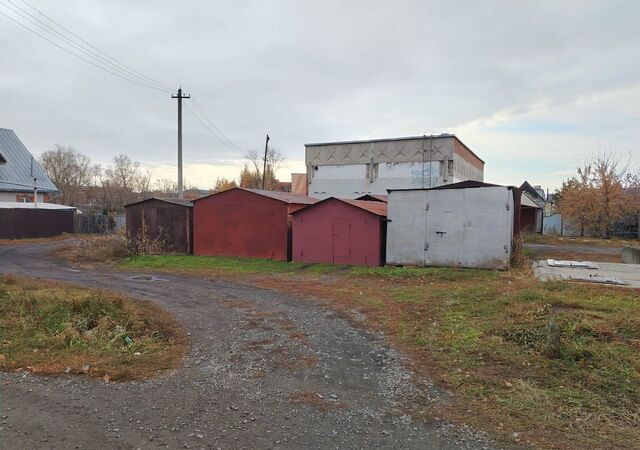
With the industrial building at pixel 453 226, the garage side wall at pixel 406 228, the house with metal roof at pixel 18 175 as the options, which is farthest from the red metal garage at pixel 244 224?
the house with metal roof at pixel 18 175

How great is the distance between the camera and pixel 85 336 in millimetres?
6531

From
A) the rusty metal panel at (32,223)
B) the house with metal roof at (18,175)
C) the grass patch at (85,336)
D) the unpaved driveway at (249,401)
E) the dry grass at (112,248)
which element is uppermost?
the house with metal roof at (18,175)

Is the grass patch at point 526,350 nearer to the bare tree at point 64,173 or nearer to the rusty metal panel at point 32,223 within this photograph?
the rusty metal panel at point 32,223

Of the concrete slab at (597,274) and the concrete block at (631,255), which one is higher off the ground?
the concrete block at (631,255)

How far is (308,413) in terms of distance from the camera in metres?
4.18

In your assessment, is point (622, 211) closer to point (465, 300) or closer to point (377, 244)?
point (377, 244)

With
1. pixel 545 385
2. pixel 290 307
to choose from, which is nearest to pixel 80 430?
pixel 545 385

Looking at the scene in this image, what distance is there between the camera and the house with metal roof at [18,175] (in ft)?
108

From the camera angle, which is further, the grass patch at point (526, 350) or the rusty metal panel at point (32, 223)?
the rusty metal panel at point (32, 223)

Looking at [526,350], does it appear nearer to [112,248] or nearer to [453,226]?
[453,226]

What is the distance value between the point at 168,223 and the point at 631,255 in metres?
18.4

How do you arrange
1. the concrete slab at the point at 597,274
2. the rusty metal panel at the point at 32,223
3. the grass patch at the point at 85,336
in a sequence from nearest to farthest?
1. the grass patch at the point at 85,336
2. the concrete slab at the point at 597,274
3. the rusty metal panel at the point at 32,223

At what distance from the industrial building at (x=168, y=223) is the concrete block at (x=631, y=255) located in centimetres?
1721

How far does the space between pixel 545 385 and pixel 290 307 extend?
5.31 metres
